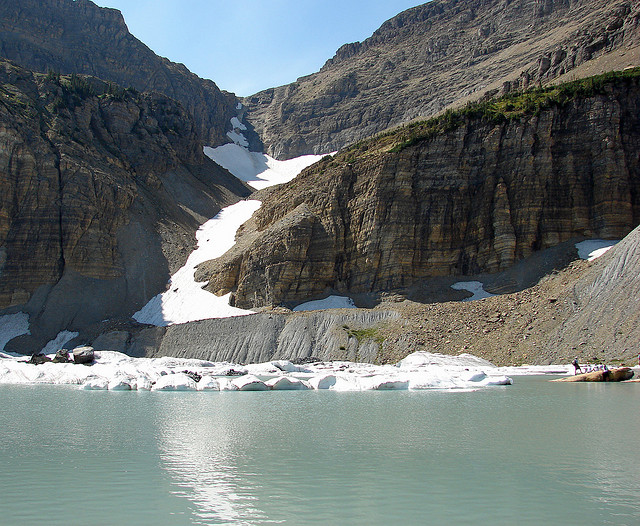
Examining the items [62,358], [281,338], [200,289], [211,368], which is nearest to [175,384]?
[211,368]

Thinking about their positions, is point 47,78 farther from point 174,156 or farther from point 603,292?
point 603,292

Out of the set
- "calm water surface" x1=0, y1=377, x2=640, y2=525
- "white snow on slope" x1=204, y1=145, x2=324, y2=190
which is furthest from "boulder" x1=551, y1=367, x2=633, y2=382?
"white snow on slope" x1=204, y1=145, x2=324, y2=190

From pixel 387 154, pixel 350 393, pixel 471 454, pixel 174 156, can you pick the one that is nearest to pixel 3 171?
pixel 174 156

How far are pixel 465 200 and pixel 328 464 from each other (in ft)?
151

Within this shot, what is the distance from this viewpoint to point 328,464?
11891 mm

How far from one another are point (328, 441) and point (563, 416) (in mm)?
8091

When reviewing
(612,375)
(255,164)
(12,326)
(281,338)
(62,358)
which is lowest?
(612,375)

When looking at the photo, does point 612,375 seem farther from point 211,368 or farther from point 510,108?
point 510,108

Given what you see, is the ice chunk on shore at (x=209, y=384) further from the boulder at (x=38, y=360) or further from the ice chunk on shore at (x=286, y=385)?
the boulder at (x=38, y=360)

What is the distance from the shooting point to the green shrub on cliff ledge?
174ft

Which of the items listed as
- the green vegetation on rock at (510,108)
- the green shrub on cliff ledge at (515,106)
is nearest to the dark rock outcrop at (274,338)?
the green vegetation on rock at (510,108)

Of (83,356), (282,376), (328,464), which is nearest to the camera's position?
(328,464)

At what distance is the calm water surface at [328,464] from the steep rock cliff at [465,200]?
3164cm

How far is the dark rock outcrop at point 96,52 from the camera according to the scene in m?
128
